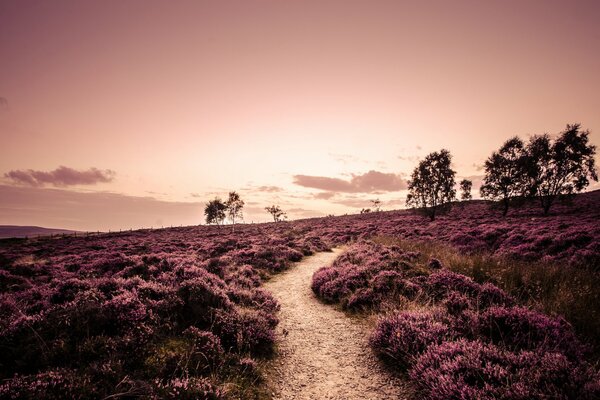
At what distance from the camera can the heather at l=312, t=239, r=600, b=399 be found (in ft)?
12.0

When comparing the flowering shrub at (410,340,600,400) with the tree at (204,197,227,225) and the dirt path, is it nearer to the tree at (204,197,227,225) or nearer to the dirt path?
the dirt path

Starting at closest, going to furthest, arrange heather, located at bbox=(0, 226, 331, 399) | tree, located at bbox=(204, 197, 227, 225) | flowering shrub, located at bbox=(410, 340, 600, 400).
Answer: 1. flowering shrub, located at bbox=(410, 340, 600, 400)
2. heather, located at bbox=(0, 226, 331, 399)
3. tree, located at bbox=(204, 197, 227, 225)

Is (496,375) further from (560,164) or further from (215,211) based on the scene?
(215,211)

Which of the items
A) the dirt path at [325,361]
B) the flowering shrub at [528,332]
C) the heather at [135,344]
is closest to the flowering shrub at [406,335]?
the dirt path at [325,361]

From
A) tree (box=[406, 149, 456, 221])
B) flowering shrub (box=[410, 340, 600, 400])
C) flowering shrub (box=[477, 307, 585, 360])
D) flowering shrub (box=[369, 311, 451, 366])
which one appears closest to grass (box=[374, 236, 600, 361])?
flowering shrub (box=[477, 307, 585, 360])

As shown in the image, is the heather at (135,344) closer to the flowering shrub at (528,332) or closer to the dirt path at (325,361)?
the dirt path at (325,361)

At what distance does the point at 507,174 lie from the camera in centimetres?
3997

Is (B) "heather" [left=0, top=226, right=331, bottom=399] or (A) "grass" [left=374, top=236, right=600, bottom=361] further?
(A) "grass" [left=374, top=236, right=600, bottom=361]

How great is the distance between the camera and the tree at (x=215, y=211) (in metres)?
85.3

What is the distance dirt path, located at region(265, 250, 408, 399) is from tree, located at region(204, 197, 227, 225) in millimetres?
79921

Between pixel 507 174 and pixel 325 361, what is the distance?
1856 inches

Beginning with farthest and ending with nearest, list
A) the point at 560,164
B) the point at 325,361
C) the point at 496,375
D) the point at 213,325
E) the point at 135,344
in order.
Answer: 1. the point at 560,164
2. the point at 213,325
3. the point at 325,361
4. the point at 135,344
5. the point at 496,375

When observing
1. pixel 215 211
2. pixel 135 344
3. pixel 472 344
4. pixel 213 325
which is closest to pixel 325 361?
pixel 213 325

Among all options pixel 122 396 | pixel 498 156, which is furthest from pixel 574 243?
pixel 498 156
